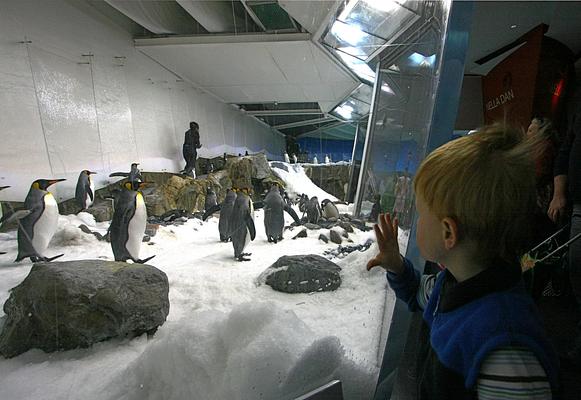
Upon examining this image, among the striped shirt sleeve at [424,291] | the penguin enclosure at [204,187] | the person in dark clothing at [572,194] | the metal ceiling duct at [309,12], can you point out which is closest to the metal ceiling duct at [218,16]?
the penguin enclosure at [204,187]

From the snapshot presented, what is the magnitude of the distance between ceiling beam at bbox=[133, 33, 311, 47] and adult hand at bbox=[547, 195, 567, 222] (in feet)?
3.50

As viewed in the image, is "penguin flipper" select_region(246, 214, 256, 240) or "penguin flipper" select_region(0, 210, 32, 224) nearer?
"penguin flipper" select_region(0, 210, 32, 224)

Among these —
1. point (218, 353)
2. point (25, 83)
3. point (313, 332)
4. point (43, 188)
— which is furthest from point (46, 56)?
point (313, 332)

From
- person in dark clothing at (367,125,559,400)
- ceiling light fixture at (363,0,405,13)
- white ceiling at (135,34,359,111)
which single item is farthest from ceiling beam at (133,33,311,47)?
person in dark clothing at (367,125,559,400)

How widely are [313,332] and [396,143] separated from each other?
58 centimetres

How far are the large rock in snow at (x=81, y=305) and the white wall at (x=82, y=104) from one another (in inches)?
10.1

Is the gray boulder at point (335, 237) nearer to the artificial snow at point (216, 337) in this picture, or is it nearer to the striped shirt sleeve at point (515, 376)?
the artificial snow at point (216, 337)

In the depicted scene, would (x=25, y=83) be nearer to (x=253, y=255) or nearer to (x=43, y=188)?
(x=43, y=188)

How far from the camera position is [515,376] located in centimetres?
36

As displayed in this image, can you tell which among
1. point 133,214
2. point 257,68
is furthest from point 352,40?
point 133,214

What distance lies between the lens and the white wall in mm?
487

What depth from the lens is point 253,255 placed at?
0.87 metres

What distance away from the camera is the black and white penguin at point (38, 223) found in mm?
472

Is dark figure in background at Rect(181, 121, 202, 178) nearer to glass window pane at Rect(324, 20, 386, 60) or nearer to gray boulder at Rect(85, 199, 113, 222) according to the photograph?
gray boulder at Rect(85, 199, 113, 222)
